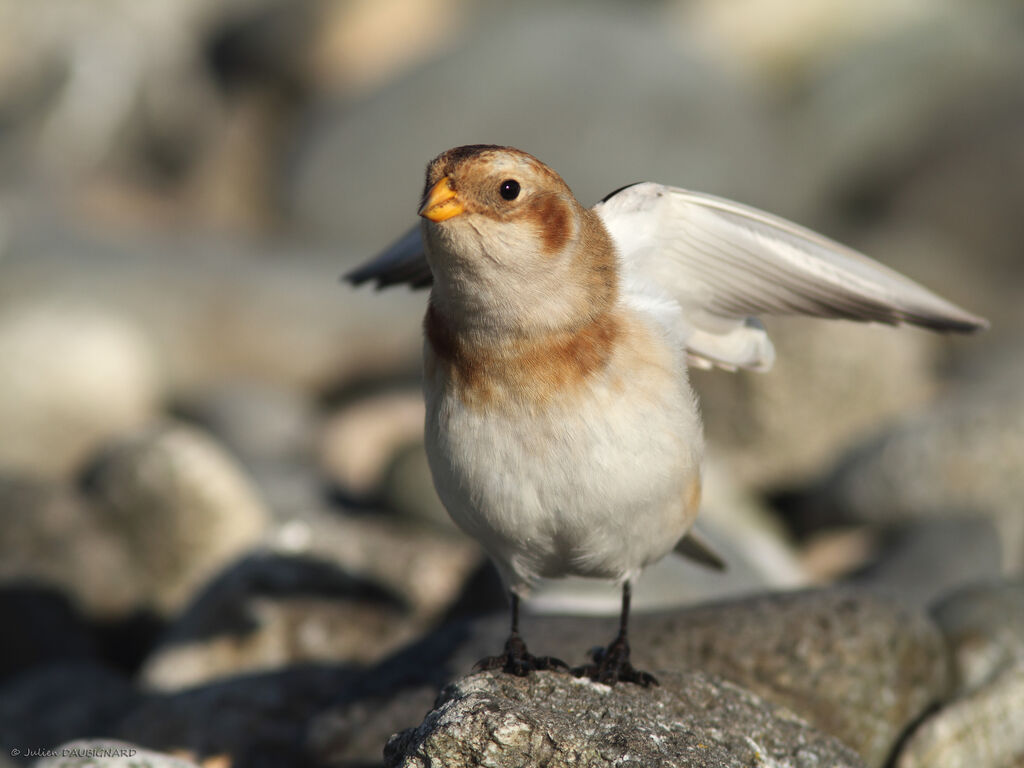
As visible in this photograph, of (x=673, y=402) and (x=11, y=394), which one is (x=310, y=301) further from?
(x=673, y=402)

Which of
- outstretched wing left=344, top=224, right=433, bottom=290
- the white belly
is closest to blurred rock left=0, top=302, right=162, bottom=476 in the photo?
outstretched wing left=344, top=224, right=433, bottom=290

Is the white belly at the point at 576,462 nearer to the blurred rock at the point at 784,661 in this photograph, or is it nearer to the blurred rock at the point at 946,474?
the blurred rock at the point at 784,661

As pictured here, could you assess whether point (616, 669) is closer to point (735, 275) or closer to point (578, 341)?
point (578, 341)

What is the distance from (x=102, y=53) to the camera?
20406mm

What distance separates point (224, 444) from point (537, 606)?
15.7 ft

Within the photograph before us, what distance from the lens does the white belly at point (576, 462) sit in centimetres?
432

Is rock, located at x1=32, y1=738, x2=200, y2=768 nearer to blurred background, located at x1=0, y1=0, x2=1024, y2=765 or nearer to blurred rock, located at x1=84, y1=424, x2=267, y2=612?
blurred background, located at x1=0, y1=0, x2=1024, y2=765

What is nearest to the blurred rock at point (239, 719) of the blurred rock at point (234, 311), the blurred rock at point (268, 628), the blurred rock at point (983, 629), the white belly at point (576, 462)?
the blurred rock at point (268, 628)

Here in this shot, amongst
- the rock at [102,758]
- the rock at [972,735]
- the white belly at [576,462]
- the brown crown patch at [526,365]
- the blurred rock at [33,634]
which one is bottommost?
the blurred rock at [33,634]

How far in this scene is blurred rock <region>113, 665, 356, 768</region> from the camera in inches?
222

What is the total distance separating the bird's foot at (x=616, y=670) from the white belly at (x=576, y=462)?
0.40 m

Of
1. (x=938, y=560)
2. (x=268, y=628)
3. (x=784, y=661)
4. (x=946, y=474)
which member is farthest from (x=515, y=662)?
(x=946, y=474)

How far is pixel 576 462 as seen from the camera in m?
4.32

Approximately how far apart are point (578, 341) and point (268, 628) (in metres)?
3.44
